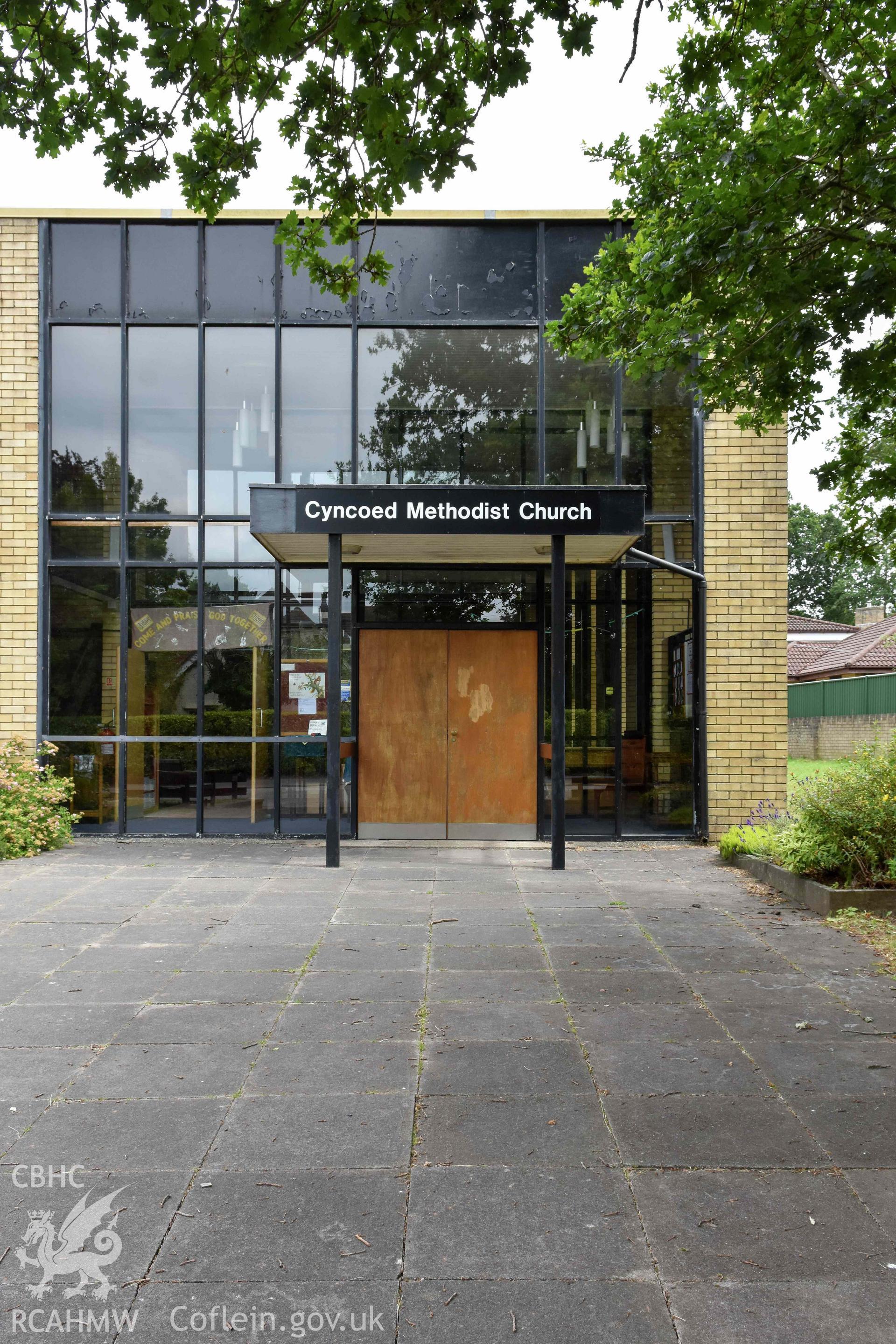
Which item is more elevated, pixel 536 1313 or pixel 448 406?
pixel 448 406

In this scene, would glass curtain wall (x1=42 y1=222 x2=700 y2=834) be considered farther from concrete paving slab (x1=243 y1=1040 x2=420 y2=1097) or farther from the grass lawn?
concrete paving slab (x1=243 y1=1040 x2=420 y2=1097)

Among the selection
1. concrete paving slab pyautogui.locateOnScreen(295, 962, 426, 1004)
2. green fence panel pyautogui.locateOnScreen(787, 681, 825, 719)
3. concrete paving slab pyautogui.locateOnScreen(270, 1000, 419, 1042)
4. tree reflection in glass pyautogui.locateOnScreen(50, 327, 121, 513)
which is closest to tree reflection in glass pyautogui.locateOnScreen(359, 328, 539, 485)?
tree reflection in glass pyautogui.locateOnScreen(50, 327, 121, 513)

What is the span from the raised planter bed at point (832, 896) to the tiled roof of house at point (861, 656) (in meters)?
34.5

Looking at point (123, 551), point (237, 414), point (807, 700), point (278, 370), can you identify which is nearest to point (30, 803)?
point (123, 551)

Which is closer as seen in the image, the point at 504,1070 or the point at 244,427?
the point at 504,1070

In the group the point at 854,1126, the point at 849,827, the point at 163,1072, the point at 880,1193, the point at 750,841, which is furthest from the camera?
the point at 750,841

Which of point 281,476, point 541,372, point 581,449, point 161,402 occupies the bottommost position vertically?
point 281,476

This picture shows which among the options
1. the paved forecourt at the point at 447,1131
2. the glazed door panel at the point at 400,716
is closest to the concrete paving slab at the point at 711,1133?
the paved forecourt at the point at 447,1131

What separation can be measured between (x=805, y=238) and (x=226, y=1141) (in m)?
6.52

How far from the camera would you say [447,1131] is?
357 cm

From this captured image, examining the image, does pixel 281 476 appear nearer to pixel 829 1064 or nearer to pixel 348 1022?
pixel 348 1022

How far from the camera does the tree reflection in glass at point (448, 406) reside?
1081 centimetres

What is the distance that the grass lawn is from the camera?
30.0ft

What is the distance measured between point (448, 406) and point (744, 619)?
4091 mm
